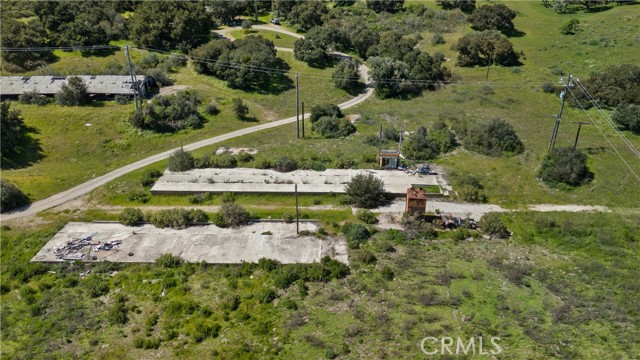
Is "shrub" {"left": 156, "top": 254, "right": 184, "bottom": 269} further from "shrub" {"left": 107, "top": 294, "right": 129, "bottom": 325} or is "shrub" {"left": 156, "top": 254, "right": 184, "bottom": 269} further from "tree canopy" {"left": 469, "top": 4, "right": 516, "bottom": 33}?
"tree canopy" {"left": 469, "top": 4, "right": 516, "bottom": 33}

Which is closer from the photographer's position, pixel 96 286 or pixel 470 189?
pixel 96 286

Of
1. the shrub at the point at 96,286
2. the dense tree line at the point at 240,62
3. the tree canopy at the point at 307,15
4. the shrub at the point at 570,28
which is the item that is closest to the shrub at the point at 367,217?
the shrub at the point at 96,286

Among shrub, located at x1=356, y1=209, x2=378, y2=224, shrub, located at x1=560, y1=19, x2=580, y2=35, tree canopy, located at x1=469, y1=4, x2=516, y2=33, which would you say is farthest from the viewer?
shrub, located at x1=560, y1=19, x2=580, y2=35

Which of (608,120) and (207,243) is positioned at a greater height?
(608,120)

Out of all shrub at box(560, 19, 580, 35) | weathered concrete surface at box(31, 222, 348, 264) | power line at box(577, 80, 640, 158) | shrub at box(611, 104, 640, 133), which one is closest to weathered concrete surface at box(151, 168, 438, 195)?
weathered concrete surface at box(31, 222, 348, 264)

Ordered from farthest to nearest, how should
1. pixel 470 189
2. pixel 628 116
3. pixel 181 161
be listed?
1. pixel 628 116
2. pixel 181 161
3. pixel 470 189

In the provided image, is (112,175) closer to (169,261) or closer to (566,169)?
(169,261)

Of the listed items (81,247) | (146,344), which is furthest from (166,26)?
(146,344)
